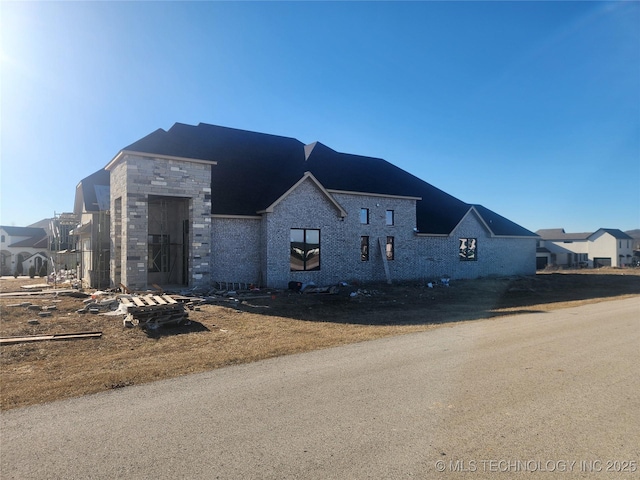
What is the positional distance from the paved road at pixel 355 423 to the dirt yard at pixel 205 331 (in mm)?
980

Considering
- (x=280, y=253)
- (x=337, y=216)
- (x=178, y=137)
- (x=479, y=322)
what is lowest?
(x=479, y=322)

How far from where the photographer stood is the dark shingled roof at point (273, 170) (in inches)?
813

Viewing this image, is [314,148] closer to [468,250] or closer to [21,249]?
[468,250]

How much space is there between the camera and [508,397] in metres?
5.48

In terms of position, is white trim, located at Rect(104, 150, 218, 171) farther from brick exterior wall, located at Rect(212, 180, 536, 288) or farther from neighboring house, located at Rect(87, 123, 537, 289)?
brick exterior wall, located at Rect(212, 180, 536, 288)

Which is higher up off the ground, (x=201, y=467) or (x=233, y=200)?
(x=233, y=200)

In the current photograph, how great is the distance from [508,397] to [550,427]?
935 millimetres

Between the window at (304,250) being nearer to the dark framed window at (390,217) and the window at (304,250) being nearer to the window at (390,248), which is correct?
the window at (390,248)

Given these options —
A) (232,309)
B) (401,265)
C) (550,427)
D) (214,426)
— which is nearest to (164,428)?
(214,426)

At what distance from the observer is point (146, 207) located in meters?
17.8

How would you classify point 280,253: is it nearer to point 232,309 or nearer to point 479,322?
point 232,309

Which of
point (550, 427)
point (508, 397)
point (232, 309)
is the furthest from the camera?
point (232, 309)

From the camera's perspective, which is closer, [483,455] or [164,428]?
[483,455]

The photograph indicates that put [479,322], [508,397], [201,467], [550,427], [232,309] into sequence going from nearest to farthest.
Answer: [201,467]
[550,427]
[508,397]
[479,322]
[232,309]
